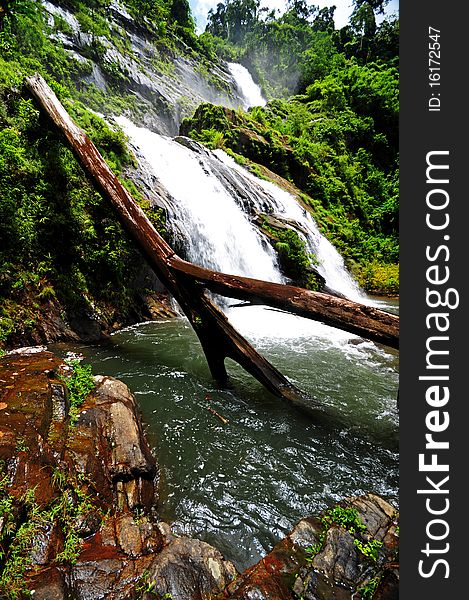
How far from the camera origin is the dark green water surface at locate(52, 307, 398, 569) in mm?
2666

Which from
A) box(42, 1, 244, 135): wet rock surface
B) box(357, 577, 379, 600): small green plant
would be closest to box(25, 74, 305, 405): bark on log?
box(357, 577, 379, 600): small green plant

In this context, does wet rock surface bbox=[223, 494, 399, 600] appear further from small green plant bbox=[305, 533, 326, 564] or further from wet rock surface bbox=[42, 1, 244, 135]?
wet rock surface bbox=[42, 1, 244, 135]

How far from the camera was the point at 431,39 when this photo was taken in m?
2.46

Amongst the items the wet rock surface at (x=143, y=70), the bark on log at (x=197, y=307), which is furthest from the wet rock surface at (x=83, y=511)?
the wet rock surface at (x=143, y=70)

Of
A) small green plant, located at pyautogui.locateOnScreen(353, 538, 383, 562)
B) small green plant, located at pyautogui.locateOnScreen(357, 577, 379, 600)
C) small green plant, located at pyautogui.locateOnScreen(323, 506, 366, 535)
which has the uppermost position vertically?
small green plant, located at pyautogui.locateOnScreen(323, 506, 366, 535)

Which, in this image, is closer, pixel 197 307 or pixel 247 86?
pixel 197 307

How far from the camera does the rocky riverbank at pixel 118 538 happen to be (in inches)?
71.5

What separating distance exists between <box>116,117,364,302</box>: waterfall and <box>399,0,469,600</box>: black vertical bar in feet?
24.0

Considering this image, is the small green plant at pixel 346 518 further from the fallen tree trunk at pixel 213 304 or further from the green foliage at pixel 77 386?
the green foliage at pixel 77 386

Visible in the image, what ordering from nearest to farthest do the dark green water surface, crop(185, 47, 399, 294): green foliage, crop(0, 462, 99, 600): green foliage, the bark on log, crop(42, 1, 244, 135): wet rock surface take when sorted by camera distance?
1. crop(0, 462, 99, 600): green foliage
2. the dark green water surface
3. the bark on log
4. crop(185, 47, 399, 294): green foliage
5. crop(42, 1, 244, 135): wet rock surface

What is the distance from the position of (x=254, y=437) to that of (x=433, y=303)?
2489 millimetres

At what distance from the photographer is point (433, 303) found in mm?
2158

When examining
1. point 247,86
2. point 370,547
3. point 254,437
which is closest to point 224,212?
point 254,437

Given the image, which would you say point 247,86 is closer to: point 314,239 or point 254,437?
point 314,239
